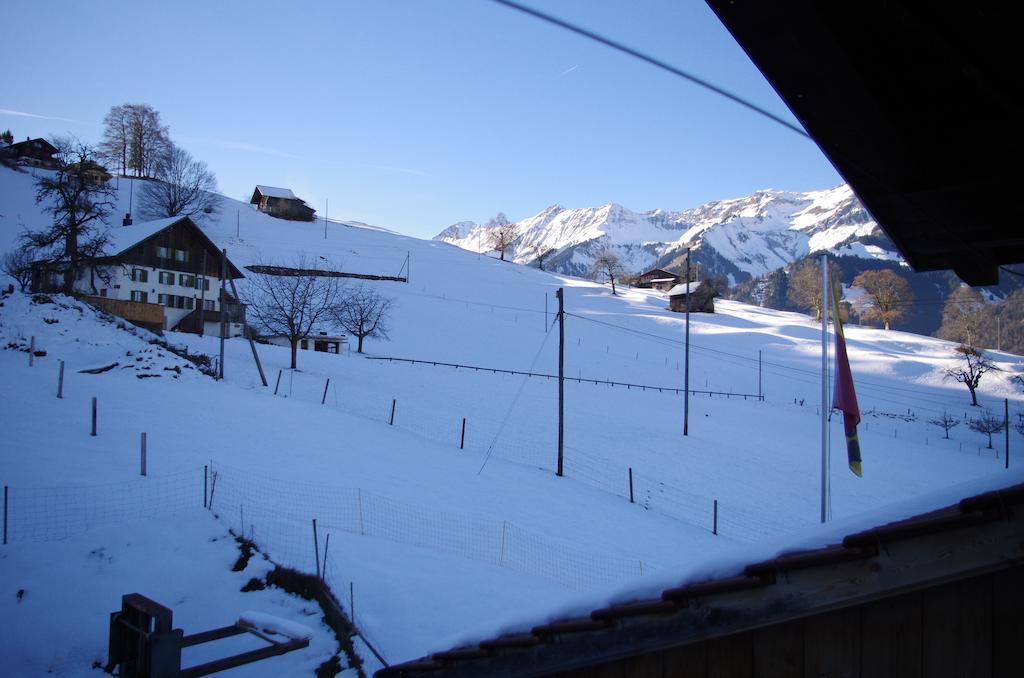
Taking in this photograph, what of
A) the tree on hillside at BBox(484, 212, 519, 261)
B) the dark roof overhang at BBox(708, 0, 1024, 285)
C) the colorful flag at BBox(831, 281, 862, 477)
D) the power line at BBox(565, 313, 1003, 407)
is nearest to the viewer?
the dark roof overhang at BBox(708, 0, 1024, 285)

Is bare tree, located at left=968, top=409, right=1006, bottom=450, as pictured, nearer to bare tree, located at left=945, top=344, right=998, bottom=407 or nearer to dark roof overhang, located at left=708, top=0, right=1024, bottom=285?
bare tree, located at left=945, top=344, right=998, bottom=407

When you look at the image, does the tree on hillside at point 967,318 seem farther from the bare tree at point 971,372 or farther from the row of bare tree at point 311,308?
the row of bare tree at point 311,308

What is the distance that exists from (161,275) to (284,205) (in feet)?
199

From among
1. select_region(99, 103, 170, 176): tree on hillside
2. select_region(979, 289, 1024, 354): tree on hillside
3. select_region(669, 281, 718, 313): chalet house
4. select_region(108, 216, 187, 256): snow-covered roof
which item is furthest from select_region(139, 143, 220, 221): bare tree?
select_region(979, 289, 1024, 354): tree on hillside

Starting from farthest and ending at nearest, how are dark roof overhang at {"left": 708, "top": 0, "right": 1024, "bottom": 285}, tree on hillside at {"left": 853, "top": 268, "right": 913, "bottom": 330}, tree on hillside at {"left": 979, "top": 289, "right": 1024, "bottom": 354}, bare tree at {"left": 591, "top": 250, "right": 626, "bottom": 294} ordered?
bare tree at {"left": 591, "top": 250, "right": 626, "bottom": 294} → tree on hillside at {"left": 853, "top": 268, "right": 913, "bottom": 330} → tree on hillside at {"left": 979, "top": 289, "right": 1024, "bottom": 354} → dark roof overhang at {"left": 708, "top": 0, "right": 1024, "bottom": 285}

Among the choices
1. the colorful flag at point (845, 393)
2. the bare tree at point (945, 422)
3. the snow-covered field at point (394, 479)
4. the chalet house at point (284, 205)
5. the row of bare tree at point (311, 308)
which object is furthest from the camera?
the chalet house at point (284, 205)

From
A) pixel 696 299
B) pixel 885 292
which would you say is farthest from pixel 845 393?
pixel 885 292

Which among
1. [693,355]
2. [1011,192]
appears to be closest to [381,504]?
[1011,192]

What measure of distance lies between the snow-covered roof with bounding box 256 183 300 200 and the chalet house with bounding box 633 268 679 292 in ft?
210

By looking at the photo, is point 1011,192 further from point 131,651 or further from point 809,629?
point 131,651

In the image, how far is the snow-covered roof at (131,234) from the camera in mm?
43281

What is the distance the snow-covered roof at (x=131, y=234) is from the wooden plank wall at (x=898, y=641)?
50.0 metres

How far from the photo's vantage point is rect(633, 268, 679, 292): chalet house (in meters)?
104

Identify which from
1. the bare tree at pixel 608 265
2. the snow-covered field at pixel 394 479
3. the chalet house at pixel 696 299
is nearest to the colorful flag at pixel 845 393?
the snow-covered field at pixel 394 479
